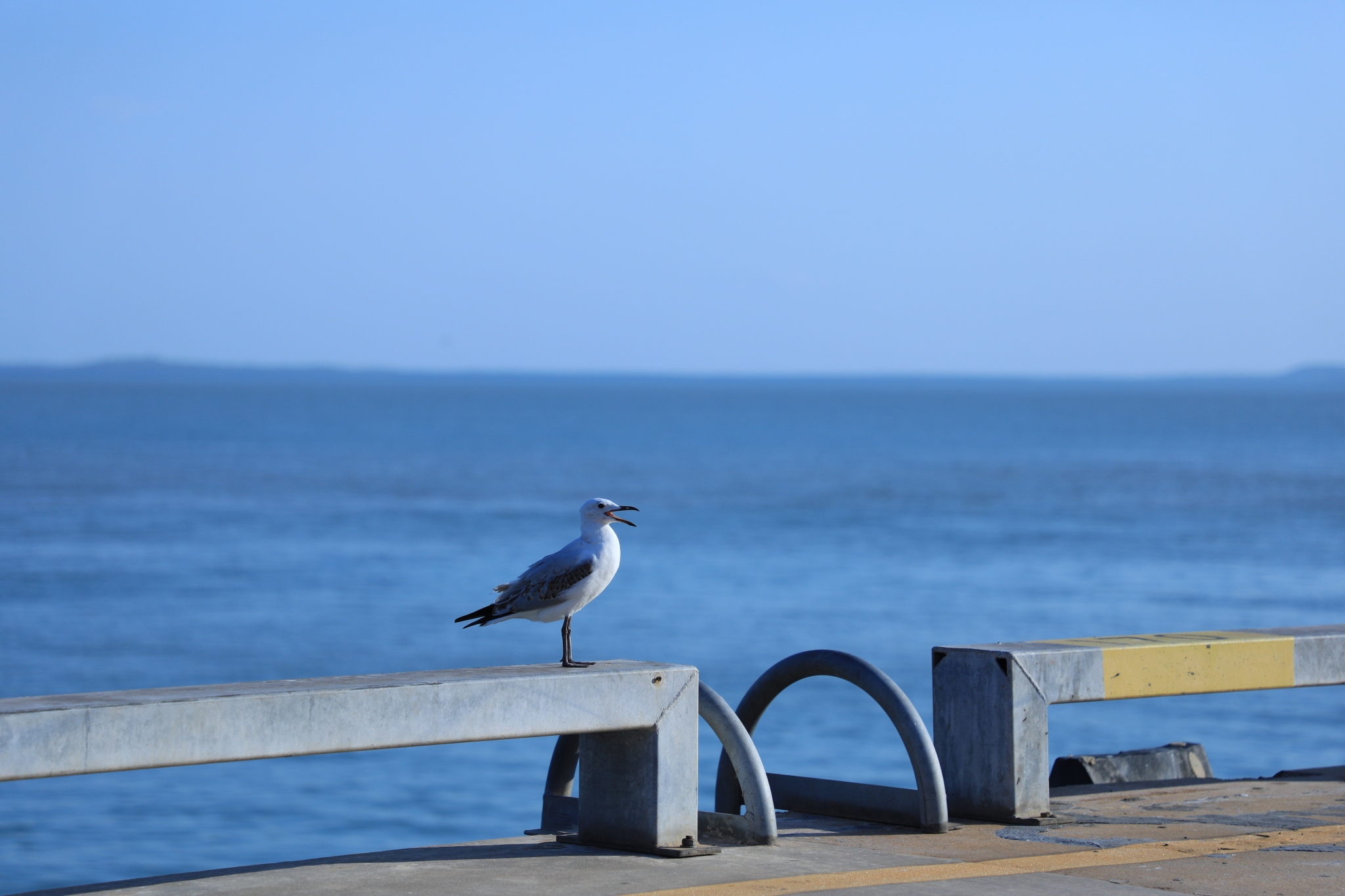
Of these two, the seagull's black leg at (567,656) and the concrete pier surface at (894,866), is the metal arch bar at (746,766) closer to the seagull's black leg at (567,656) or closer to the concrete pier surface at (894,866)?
the concrete pier surface at (894,866)

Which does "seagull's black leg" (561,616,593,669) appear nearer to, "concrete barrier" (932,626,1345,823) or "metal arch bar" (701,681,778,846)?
"metal arch bar" (701,681,778,846)

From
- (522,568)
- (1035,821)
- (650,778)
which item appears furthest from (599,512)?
(522,568)

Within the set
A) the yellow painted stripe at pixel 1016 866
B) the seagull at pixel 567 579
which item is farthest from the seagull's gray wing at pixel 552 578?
the yellow painted stripe at pixel 1016 866

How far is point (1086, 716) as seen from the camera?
20656mm

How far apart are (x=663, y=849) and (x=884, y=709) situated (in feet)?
4.45

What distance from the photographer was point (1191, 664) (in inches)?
295

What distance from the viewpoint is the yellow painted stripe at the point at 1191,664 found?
7418mm

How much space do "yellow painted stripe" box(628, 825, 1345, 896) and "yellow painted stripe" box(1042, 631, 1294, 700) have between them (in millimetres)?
740

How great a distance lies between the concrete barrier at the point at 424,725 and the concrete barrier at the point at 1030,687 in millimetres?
1530

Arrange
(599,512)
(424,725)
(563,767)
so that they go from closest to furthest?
(424,725) < (599,512) < (563,767)

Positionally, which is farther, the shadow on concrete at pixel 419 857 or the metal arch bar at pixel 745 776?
the metal arch bar at pixel 745 776

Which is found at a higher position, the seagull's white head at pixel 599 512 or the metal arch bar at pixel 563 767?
the seagull's white head at pixel 599 512

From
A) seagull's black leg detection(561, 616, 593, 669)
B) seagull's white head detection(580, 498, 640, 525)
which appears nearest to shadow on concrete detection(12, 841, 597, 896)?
seagull's black leg detection(561, 616, 593, 669)

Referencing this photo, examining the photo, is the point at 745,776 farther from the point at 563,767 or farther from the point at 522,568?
the point at 522,568
